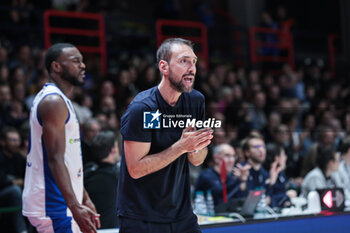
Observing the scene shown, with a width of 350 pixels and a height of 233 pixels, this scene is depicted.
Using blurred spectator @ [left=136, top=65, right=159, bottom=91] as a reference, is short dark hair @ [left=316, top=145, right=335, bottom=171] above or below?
below

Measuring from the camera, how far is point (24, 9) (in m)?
8.95

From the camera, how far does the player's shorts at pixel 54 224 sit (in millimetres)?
3072

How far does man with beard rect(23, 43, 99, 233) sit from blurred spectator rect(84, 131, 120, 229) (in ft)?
3.59

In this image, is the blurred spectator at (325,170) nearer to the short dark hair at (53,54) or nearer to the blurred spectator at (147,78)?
the blurred spectator at (147,78)

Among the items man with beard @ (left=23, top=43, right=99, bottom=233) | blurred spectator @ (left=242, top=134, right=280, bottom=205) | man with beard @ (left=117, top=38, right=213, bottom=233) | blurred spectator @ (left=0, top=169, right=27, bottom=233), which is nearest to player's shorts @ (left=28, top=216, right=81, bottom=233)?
man with beard @ (left=23, top=43, right=99, bottom=233)

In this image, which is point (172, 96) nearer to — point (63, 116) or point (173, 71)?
point (173, 71)

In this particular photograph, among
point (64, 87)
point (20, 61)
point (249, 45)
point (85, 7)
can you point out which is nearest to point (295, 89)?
point (249, 45)

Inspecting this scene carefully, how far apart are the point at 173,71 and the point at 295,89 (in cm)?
899

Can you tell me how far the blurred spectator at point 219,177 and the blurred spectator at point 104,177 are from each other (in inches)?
47.5

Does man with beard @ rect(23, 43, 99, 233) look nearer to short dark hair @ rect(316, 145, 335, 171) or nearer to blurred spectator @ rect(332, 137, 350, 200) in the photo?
short dark hair @ rect(316, 145, 335, 171)

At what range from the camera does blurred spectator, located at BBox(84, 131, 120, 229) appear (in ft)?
14.2

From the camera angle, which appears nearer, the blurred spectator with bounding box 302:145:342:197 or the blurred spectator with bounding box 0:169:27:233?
the blurred spectator with bounding box 0:169:27:233

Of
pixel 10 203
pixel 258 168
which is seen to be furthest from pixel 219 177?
pixel 10 203

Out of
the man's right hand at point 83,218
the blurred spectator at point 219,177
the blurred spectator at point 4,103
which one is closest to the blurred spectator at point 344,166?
the blurred spectator at point 219,177
